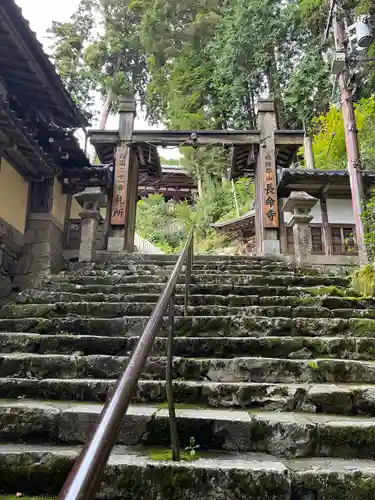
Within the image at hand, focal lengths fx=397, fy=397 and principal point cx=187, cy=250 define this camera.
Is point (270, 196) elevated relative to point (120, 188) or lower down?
lower down

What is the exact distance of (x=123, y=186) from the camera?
11297 millimetres

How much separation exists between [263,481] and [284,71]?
2141 centimetres

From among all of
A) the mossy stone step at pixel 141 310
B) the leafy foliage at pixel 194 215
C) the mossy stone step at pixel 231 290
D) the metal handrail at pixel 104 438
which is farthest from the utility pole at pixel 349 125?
the leafy foliage at pixel 194 215

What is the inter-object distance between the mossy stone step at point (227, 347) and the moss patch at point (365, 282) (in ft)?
5.82

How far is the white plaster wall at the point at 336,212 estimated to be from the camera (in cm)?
1325

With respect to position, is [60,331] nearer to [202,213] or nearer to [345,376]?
[345,376]

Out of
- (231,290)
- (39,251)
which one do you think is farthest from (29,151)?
(231,290)

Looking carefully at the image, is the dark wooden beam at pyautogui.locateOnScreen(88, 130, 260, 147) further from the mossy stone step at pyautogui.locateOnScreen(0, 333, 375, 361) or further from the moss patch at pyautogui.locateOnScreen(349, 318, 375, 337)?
the mossy stone step at pyautogui.locateOnScreen(0, 333, 375, 361)

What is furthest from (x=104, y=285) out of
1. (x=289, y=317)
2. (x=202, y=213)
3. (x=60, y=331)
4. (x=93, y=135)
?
(x=202, y=213)

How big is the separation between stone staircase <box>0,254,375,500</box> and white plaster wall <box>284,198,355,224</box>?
28.0 feet

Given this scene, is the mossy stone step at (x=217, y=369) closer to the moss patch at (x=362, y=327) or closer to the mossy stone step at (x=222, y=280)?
the moss patch at (x=362, y=327)

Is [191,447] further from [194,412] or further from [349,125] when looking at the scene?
[349,125]

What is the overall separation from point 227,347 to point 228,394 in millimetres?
797

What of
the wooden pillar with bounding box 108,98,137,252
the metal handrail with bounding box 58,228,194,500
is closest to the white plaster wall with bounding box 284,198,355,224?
the wooden pillar with bounding box 108,98,137,252
